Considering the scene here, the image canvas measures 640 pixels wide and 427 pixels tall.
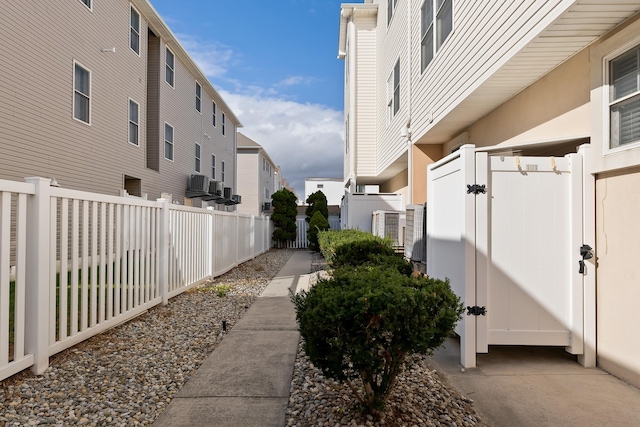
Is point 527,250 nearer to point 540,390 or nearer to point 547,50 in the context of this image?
point 540,390

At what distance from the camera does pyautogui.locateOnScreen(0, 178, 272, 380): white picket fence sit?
120 inches

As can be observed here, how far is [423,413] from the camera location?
2.53m

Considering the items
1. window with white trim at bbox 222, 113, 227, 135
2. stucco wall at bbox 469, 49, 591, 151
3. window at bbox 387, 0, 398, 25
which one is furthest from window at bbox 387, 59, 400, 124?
window with white trim at bbox 222, 113, 227, 135

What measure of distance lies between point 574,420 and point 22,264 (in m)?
4.18

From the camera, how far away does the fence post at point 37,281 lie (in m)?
3.17

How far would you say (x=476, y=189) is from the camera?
3543 millimetres

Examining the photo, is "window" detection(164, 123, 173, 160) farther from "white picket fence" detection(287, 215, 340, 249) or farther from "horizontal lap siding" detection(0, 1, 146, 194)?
"white picket fence" detection(287, 215, 340, 249)

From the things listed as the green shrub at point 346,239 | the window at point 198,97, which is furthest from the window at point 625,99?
the window at point 198,97

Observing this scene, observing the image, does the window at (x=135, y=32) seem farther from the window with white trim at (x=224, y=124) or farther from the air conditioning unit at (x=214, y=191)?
the window with white trim at (x=224, y=124)

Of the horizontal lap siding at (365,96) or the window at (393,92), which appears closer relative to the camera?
the window at (393,92)

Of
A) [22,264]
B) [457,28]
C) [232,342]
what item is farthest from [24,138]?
[457,28]

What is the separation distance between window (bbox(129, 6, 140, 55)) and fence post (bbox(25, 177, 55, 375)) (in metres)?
10.4

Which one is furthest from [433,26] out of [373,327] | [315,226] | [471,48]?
[315,226]

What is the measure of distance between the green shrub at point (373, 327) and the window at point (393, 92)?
26.6ft
